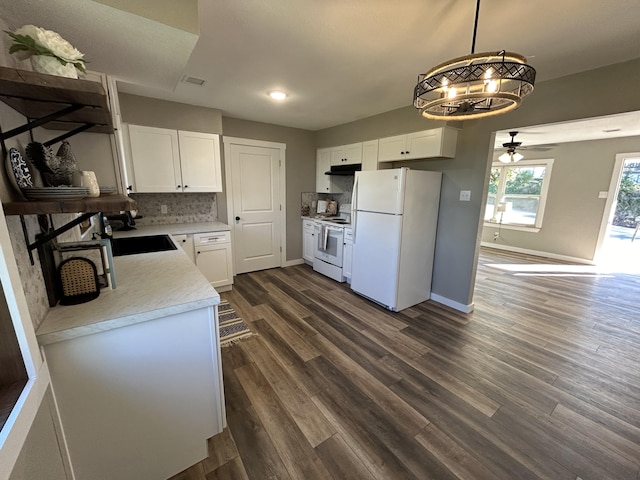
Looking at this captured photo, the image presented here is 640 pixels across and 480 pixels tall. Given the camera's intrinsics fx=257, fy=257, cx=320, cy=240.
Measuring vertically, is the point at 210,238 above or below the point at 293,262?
above

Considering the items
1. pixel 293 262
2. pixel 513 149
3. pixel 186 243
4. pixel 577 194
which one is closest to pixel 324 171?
pixel 293 262

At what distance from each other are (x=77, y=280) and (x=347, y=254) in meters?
3.01

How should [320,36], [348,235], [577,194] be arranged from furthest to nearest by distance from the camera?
[577,194] → [348,235] → [320,36]

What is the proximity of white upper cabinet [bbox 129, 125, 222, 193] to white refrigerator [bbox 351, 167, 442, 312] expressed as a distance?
1.96 meters

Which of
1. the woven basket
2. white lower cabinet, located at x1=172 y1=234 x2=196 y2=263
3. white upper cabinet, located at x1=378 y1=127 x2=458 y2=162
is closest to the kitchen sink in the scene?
white lower cabinet, located at x1=172 y1=234 x2=196 y2=263

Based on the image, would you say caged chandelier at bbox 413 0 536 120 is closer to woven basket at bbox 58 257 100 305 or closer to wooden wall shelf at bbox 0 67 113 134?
wooden wall shelf at bbox 0 67 113 134

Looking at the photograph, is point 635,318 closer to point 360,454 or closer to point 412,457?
point 412,457

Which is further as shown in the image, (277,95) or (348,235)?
(348,235)

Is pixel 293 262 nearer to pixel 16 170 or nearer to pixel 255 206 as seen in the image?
pixel 255 206

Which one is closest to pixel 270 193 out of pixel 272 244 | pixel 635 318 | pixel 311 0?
pixel 272 244

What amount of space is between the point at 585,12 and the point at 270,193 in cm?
371

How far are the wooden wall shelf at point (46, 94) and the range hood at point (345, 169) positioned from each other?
10.6ft

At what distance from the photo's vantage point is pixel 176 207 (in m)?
3.57

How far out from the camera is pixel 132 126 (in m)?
2.89
